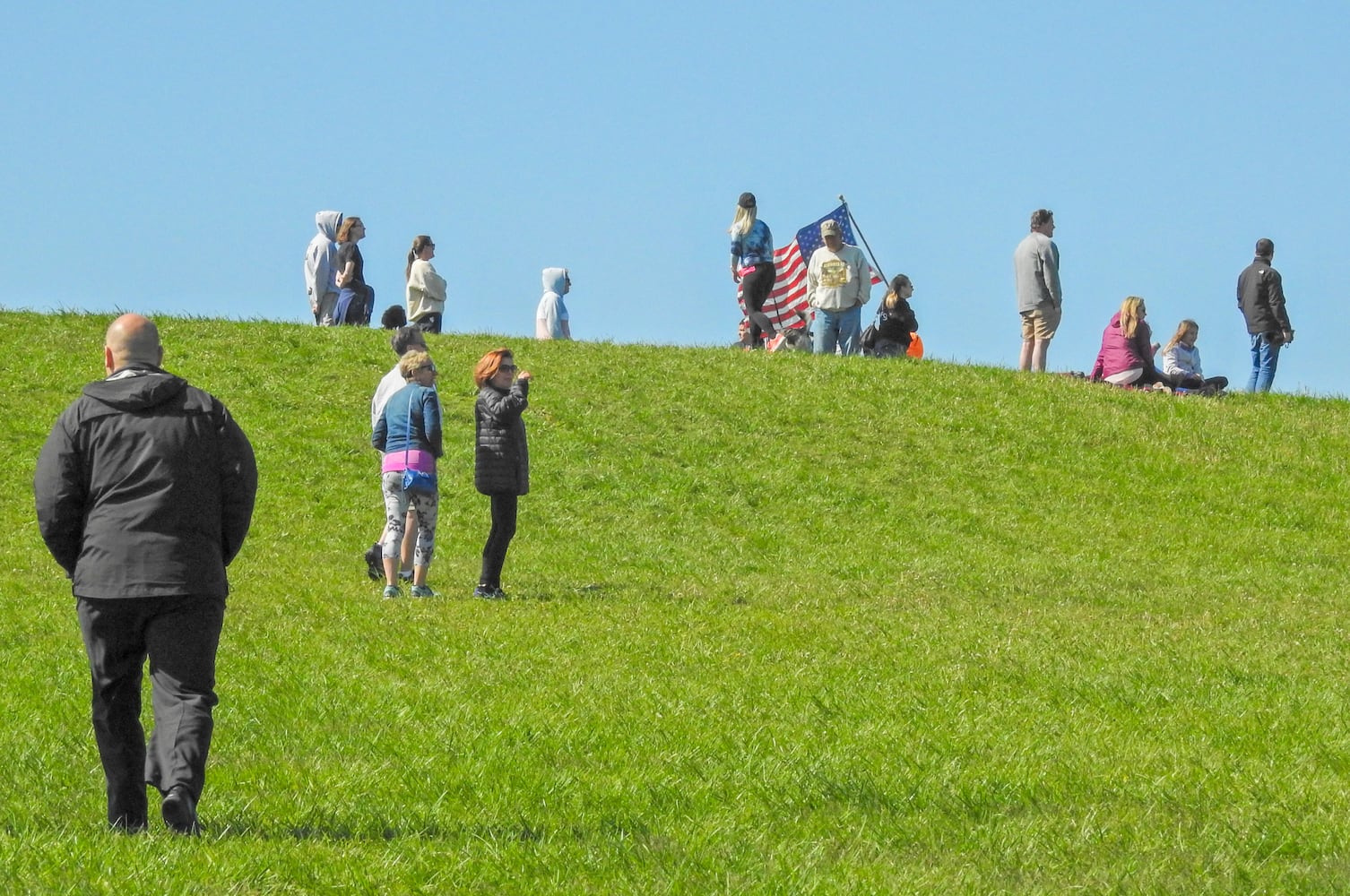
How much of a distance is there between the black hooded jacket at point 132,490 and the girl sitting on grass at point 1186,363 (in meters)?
20.0

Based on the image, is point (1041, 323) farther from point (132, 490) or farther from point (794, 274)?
point (132, 490)

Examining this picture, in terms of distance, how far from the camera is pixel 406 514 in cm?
1327

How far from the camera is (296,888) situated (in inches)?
223

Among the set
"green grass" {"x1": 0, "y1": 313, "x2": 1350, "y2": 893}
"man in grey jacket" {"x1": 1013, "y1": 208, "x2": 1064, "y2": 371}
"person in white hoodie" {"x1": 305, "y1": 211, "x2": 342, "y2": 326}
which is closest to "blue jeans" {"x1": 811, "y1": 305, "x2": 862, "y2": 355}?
"green grass" {"x1": 0, "y1": 313, "x2": 1350, "y2": 893}

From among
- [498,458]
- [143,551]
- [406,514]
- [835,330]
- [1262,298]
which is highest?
[1262,298]

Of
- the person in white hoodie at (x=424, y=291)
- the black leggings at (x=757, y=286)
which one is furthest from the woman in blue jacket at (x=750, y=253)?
the person in white hoodie at (x=424, y=291)

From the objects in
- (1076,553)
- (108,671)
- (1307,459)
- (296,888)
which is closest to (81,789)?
(108,671)

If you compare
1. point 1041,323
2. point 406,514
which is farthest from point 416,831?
point 1041,323

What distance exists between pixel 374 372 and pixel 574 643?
40.5ft

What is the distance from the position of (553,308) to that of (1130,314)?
8649 mm

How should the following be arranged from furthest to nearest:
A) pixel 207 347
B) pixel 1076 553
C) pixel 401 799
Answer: pixel 207 347, pixel 1076 553, pixel 401 799

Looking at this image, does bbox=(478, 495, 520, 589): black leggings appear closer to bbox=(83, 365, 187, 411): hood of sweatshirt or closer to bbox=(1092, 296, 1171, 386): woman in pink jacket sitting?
bbox=(83, 365, 187, 411): hood of sweatshirt

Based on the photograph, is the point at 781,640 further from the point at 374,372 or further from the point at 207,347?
→ the point at 207,347

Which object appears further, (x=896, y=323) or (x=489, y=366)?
(x=896, y=323)
